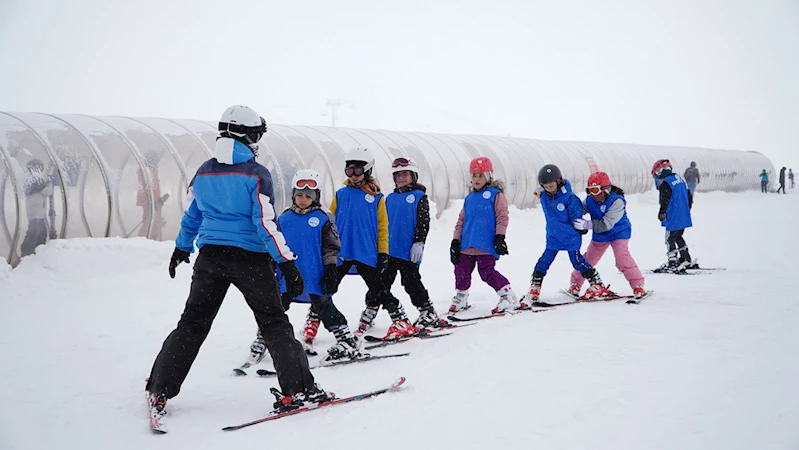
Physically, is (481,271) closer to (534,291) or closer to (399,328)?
(534,291)

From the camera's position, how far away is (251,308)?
157 inches

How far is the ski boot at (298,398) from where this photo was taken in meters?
3.94

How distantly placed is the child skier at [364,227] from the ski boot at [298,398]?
5.99 feet

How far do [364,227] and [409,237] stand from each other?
0.78 metres

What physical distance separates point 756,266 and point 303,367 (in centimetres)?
963

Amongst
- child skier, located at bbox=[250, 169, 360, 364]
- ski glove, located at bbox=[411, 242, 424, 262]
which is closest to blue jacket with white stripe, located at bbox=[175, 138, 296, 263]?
child skier, located at bbox=[250, 169, 360, 364]

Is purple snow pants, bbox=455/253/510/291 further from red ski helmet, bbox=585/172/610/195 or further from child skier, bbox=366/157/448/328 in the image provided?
red ski helmet, bbox=585/172/610/195

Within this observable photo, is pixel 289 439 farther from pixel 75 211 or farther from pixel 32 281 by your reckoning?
pixel 75 211

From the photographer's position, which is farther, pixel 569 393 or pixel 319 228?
pixel 319 228

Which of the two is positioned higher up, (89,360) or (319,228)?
(319,228)

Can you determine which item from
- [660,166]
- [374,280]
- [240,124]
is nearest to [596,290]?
[374,280]

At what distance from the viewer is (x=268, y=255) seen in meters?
4.11

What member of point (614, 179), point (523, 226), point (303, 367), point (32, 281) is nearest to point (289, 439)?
point (303, 367)

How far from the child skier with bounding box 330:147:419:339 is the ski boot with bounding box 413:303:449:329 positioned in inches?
16.1
